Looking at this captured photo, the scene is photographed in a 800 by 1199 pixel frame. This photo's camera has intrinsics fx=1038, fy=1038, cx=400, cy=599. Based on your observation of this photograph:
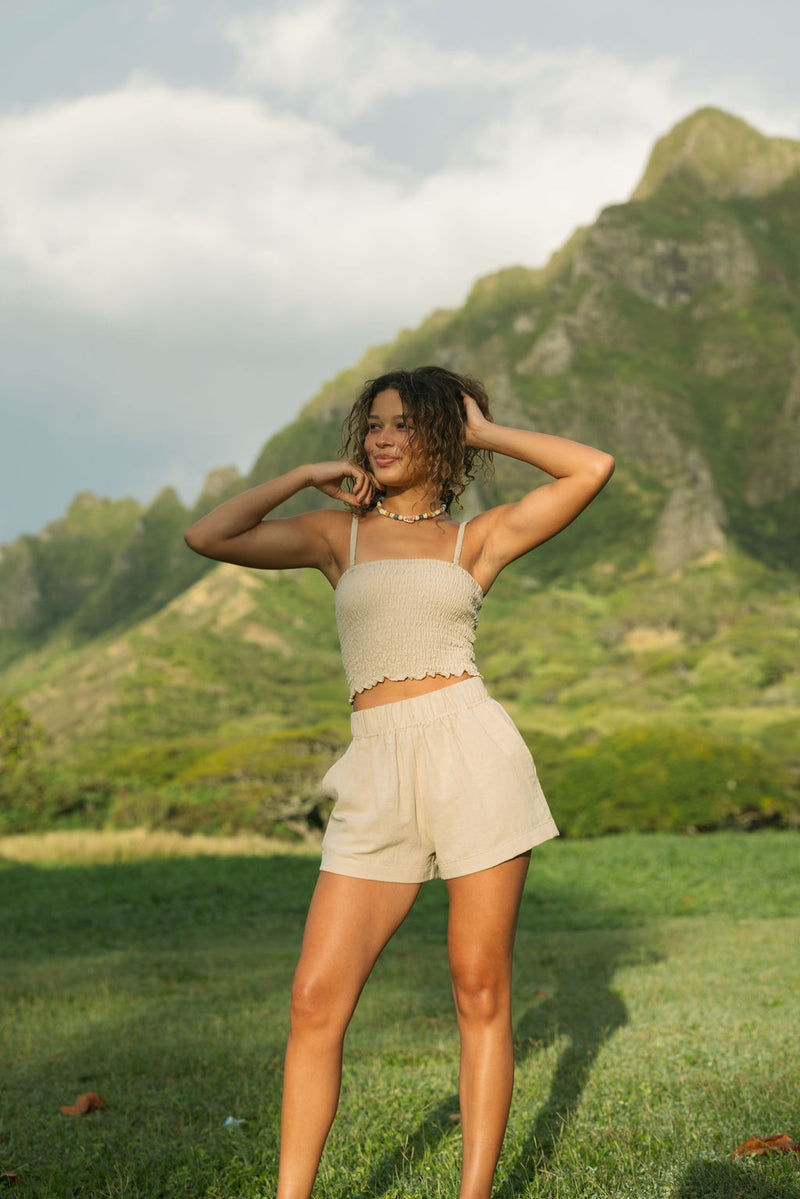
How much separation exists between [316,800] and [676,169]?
351ft

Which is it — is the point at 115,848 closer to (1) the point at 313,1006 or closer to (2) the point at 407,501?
(2) the point at 407,501

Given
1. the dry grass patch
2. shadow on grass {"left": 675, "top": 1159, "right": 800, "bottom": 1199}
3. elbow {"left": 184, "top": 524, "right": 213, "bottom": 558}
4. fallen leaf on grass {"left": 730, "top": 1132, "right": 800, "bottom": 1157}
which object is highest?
elbow {"left": 184, "top": 524, "right": 213, "bottom": 558}

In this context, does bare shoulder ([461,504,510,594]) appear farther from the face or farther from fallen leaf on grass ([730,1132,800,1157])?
fallen leaf on grass ([730,1132,800,1157])

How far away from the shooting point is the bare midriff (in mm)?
2791

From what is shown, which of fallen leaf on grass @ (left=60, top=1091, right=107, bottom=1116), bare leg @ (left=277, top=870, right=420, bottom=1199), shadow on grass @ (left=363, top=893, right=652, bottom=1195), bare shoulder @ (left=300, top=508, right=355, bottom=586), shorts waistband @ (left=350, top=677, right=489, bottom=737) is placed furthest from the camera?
fallen leaf on grass @ (left=60, top=1091, right=107, bottom=1116)

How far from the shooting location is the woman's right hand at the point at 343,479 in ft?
9.87

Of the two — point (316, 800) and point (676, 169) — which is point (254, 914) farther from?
point (676, 169)

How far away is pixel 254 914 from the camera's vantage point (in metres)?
13.8

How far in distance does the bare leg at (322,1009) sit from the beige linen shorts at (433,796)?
0.27 feet

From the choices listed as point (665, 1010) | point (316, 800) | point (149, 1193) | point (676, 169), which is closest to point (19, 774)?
point (316, 800)

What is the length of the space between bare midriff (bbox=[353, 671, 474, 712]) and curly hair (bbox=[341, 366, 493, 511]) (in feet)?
2.05

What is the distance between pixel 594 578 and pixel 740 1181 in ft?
231

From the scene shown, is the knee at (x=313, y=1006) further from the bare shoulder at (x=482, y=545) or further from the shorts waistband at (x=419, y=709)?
the bare shoulder at (x=482, y=545)

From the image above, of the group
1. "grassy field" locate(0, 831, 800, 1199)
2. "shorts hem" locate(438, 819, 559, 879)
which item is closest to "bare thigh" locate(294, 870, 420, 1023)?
"shorts hem" locate(438, 819, 559, 879)
